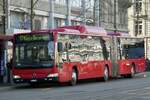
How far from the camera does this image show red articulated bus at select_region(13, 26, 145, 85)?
29.5 meters

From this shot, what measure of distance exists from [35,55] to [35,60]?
0.89 feet

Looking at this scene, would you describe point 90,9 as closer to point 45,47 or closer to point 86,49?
point 86,49

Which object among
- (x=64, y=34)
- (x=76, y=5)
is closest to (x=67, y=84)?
(x=64, y=34)

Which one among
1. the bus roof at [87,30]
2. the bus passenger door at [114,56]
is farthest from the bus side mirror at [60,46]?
the bus passenger door at [114,56]

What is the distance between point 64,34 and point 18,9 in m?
13.9

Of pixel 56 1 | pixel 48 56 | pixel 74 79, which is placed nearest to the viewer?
pixel 48 56

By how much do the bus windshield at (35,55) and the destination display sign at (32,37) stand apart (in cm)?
16

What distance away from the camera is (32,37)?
98.4 feet

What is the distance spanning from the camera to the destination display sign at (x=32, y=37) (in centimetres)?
2973

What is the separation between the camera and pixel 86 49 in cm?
3328

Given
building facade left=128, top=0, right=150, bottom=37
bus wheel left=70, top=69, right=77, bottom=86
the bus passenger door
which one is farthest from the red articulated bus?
building facade left=128, top=0, right=150, bottom=37

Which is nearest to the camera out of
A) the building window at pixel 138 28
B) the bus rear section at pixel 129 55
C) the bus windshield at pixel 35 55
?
the bus windshield at pixel 35 55

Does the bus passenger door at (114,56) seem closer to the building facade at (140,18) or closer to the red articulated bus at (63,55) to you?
the red articulated bus at (63,55)

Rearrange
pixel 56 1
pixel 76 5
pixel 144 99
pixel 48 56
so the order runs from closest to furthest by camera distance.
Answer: pixel 144 99, pixel 48 56, pixel 56 1, pixel 76 5
